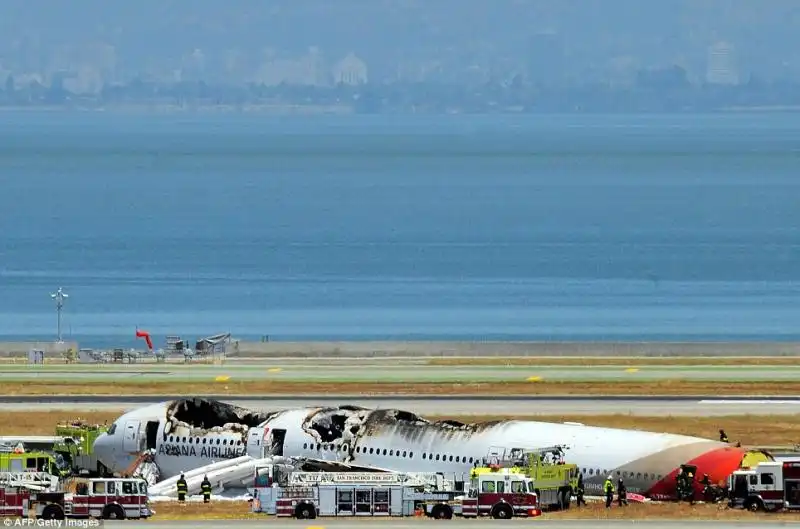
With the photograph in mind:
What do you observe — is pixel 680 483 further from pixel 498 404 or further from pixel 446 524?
pixel 498 404

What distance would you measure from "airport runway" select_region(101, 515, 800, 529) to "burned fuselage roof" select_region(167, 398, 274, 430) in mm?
17743

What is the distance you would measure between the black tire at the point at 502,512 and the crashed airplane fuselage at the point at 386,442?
9.03 m

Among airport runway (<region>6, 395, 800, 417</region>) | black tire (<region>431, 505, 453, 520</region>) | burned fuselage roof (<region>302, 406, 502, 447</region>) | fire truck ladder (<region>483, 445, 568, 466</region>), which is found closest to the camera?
black tire (<region>431, 505, 453, 520</region>)

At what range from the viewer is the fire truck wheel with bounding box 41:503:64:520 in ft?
241

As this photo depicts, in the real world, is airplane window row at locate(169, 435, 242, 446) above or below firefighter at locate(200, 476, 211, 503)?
above

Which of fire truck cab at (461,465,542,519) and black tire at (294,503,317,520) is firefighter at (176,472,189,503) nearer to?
black tire at (294,503,317,520)

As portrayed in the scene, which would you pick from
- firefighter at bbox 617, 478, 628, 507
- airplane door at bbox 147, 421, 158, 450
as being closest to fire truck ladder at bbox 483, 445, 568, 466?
firefighter at bbox 617, 478, 628, 507

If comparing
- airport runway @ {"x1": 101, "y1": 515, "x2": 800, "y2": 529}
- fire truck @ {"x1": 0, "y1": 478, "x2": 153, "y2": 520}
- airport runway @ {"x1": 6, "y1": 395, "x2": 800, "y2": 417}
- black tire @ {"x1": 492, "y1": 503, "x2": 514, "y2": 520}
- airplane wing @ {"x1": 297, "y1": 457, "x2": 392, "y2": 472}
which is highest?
airport runway @ {"x1": 6, "y1": 395, "x2": 800, "y2": 417}

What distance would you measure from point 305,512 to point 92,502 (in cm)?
A: 776

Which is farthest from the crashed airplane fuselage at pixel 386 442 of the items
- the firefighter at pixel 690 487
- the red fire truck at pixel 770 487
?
the red fire truck at pixel 770 487

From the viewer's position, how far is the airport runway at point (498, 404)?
11188 centimetres

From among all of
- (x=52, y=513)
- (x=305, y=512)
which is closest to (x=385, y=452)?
(x=305, y=512)

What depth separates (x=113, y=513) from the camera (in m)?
74.9

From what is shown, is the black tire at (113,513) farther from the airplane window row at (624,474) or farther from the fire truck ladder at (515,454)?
the airplane window row at (624,474)
